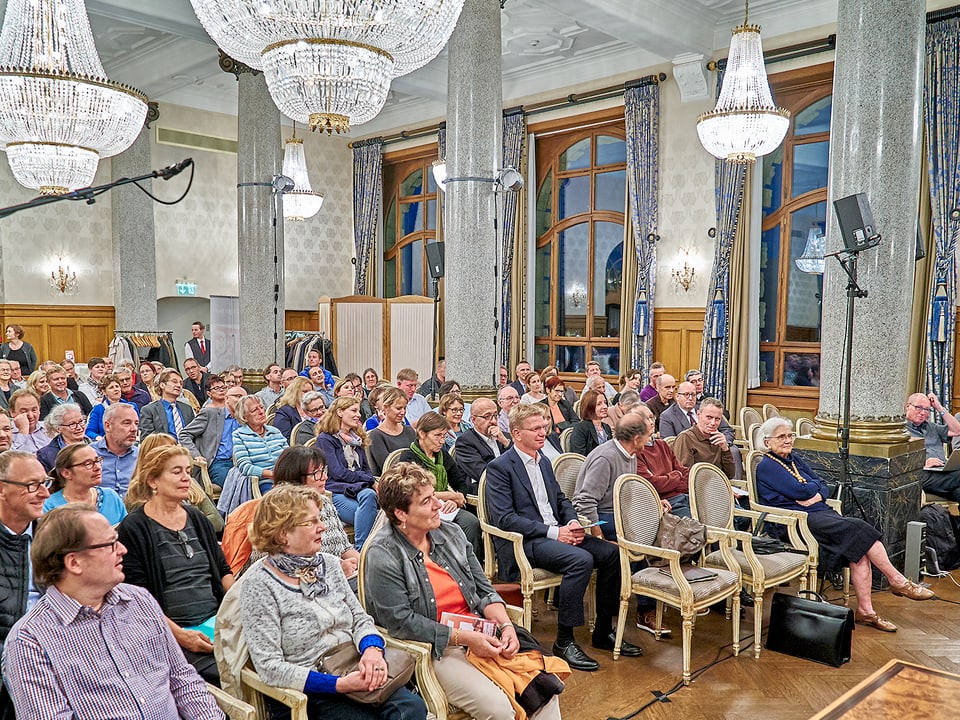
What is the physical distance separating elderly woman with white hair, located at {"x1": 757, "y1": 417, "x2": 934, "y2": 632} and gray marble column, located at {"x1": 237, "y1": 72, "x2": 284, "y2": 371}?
22.1 feet

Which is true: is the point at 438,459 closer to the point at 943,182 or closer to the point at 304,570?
the point at 304,570

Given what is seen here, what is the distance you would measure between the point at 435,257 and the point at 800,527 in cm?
455

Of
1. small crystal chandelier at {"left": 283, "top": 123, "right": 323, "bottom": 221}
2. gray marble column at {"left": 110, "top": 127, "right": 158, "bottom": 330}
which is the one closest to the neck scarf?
small crystal chandelier at {"left": 283, "top": 123, "right": 323, "bottom": 221}

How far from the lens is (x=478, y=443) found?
504 cm

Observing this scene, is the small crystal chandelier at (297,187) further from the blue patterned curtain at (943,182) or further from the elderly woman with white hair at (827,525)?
the elderly woman with white hair at (827,525)

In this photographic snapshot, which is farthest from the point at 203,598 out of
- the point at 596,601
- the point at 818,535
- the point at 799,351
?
the point at 799,351

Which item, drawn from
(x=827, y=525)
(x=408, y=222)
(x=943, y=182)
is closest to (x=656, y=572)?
(x=827, y=525)

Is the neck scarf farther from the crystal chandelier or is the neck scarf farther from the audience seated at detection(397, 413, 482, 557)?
the crystal chandelier

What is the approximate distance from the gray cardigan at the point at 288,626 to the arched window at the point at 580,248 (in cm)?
924

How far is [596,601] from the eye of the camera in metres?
4.13

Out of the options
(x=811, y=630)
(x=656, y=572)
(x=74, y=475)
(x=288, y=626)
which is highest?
(x=74, y=475)

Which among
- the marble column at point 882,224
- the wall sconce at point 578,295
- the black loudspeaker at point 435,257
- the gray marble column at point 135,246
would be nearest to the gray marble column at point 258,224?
the black loudspeaker at point 435,257

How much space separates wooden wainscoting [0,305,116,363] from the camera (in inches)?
493

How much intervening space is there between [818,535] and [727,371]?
556 cm
